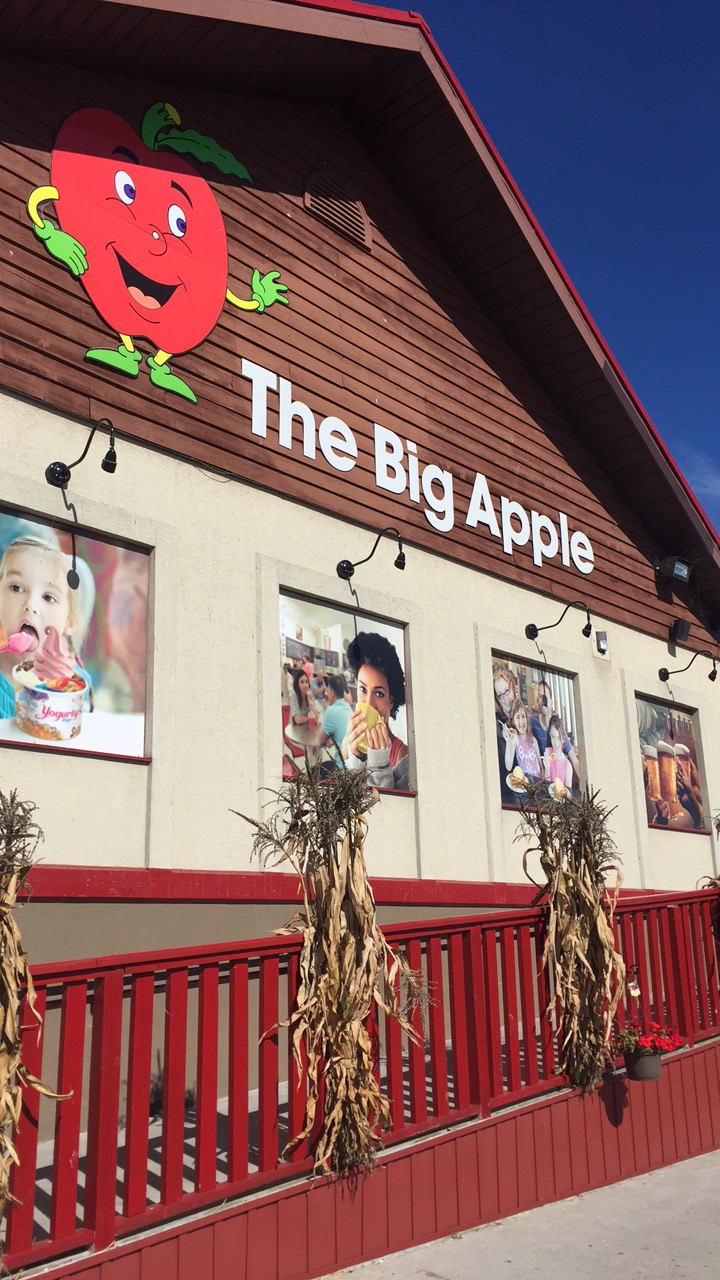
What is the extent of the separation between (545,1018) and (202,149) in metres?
8.13

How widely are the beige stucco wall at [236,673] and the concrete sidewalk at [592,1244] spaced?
3451 mm

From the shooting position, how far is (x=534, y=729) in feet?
41.0

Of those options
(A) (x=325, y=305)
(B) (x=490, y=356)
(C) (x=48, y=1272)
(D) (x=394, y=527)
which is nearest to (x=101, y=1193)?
(C) (x=48, y=1272)

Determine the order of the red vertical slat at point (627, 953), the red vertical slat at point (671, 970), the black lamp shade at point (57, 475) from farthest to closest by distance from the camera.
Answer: the red vertical slat at point (671, 970) < the black lamp shade at point (57, 475) < the red vertical slat at point (627, 953)

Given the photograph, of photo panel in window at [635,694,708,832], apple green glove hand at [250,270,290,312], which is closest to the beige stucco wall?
photo panel in window at [635,694,708,832]

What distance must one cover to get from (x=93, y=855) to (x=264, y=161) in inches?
278

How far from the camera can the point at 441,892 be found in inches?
404

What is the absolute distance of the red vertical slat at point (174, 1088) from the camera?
485 centimetres

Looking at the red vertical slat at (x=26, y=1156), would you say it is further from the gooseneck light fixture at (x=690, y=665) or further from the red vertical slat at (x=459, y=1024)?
the gooseneck light fixture at (x=690, y=665)

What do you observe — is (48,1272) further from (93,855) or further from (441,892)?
(441,892)

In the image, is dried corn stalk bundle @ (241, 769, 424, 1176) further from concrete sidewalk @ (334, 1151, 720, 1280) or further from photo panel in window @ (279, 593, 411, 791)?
photo panel in window @ (279, 593, 411, 791)

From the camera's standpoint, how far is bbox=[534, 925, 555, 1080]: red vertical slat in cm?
709

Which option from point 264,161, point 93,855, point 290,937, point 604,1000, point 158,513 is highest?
point 264,161

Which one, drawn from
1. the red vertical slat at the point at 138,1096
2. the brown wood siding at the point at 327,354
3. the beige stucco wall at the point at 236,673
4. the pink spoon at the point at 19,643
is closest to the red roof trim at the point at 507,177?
the brown wood siding at the point at 327,354
